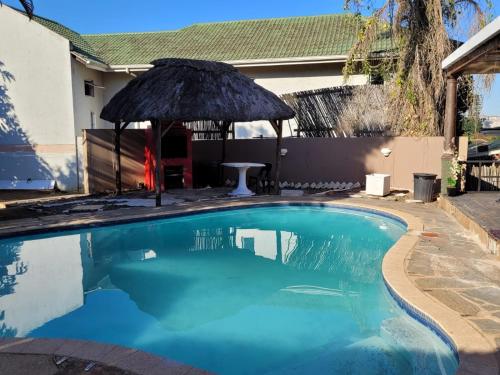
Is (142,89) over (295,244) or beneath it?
over

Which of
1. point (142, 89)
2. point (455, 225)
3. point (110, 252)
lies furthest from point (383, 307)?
point (142, 89)

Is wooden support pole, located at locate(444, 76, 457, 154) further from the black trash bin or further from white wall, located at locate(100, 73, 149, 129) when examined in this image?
white wall, located at locate(100, 73, 149, 129)

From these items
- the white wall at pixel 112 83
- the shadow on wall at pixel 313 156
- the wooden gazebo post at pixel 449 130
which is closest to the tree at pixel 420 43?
the shadow on wall at pixel 313 156

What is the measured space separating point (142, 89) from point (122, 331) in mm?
7590

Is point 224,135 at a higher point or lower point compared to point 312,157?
higher

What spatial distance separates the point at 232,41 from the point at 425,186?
9.97m

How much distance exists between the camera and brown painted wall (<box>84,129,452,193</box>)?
12461 millimetres

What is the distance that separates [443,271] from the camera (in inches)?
215

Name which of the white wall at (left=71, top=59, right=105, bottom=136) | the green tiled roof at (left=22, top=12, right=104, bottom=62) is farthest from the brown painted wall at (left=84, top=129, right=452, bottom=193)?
the green tiled roof at (left=22, top=12, right=104, bottom=62)

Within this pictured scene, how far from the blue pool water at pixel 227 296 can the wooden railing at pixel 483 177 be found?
294cm

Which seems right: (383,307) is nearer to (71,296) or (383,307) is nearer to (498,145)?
(71,296)

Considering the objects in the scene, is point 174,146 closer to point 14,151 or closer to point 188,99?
point 188,99

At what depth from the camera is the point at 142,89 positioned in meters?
11.0

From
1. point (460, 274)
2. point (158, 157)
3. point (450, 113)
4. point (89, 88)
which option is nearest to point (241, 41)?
point (89, 88)
